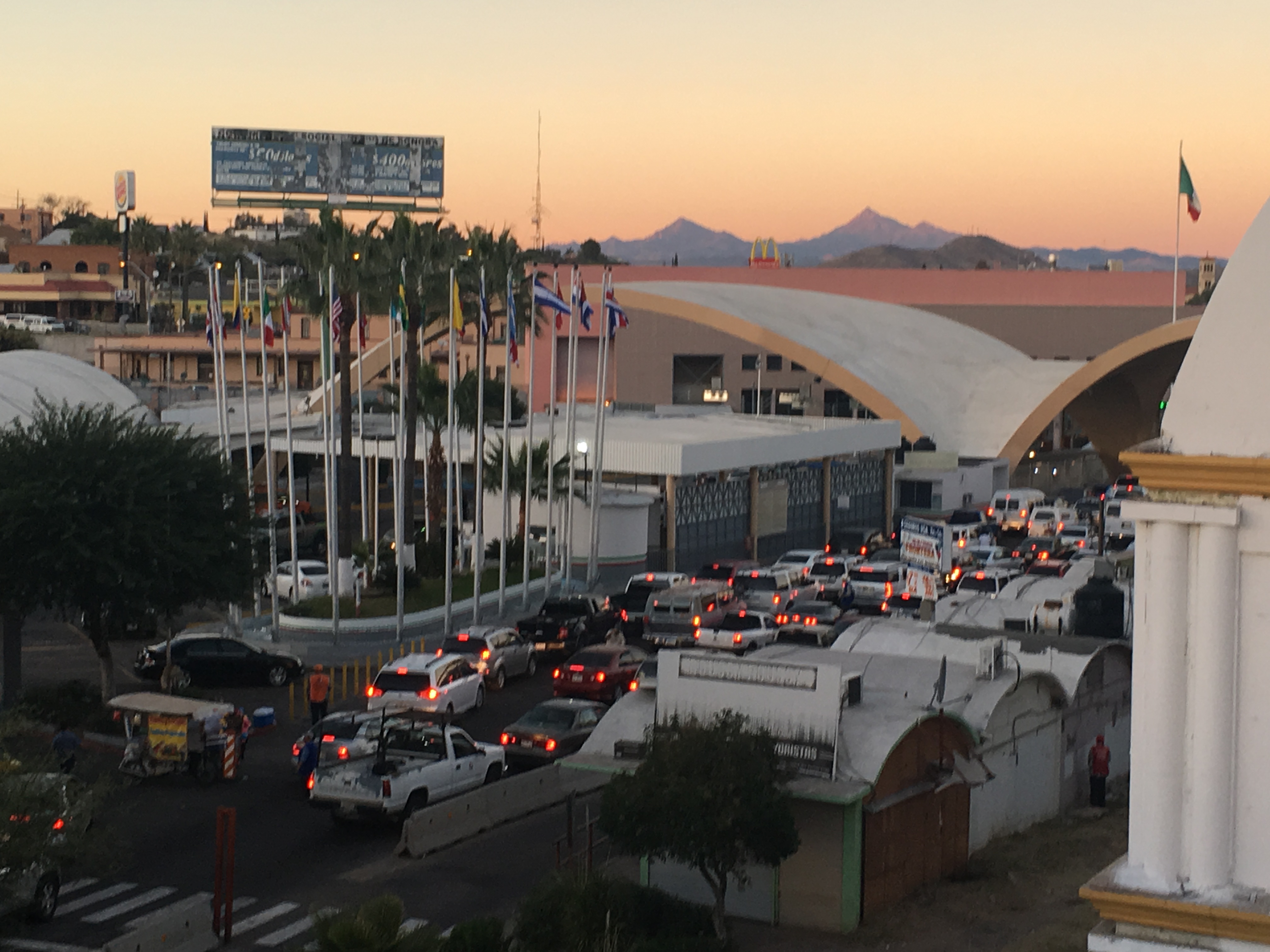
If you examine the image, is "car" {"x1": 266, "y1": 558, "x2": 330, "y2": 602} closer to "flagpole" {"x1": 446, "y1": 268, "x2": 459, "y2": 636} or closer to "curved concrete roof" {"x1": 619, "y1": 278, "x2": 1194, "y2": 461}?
"flagpole" {"x1": 446, "y1": 268, "x2": 459, "y2": 636}

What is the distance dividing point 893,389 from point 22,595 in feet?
150

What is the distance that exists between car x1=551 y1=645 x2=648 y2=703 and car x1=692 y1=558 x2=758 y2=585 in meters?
13.0

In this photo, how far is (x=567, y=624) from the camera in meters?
34.9

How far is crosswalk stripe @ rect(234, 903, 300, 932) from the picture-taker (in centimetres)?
1794

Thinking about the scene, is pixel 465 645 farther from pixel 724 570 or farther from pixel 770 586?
pixel 724 570

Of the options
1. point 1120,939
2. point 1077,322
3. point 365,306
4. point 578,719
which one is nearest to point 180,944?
point 578,719

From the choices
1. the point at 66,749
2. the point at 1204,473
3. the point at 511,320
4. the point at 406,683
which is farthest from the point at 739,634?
the point at 1204,473

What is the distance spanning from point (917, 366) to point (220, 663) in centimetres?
4765

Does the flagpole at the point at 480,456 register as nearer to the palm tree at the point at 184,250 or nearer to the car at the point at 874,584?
the car at the point at 874,584

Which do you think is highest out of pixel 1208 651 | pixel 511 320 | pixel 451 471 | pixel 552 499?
pixel 511 320

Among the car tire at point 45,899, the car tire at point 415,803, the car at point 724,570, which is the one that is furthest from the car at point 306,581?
the car tire at point 45,899

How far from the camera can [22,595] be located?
28531 mm

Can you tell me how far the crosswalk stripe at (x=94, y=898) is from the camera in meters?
18.5

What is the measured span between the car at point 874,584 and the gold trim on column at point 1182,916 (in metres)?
30.2
